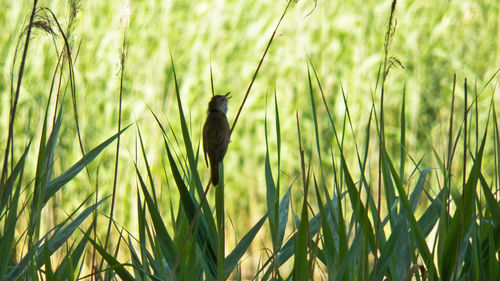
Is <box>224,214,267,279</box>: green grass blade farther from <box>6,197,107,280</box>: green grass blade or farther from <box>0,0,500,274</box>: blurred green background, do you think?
<box>0,0,500,274</box>: blurred green background

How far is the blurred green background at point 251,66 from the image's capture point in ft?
15.5

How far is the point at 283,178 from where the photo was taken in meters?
4.88

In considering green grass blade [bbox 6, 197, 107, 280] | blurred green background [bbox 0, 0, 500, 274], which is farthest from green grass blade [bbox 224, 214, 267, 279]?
blurred green background [bbox 0, 0, 500, 274]

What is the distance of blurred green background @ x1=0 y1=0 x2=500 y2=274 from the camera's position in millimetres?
4715

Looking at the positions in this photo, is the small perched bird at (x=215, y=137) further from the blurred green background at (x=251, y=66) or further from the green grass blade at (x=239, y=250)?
the blurred green background at (x=251, y=66)

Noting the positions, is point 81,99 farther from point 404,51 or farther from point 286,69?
point 404,51

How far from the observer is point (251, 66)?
489 cm

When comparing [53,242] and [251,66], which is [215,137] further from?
[251,66]

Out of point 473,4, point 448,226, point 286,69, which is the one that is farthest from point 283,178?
point 448,226

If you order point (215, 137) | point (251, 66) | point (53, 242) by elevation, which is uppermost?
point (251, 66)

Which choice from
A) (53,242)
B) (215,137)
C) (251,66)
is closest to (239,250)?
(215,137)

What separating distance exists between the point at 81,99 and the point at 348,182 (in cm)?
358

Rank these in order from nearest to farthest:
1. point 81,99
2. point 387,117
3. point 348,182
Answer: point 348,182 < point 81,99 < point 387,117

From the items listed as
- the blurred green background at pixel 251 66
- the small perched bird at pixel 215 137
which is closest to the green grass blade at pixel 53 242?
the small perched bird at pixel 215 137
